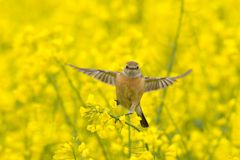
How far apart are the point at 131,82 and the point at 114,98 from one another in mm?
1933

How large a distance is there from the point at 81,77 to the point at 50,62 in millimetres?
939

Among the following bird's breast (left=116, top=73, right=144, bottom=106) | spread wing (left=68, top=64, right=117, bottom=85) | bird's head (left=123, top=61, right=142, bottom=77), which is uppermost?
spread wing (left=68, top=64, right=117, bottom=85)

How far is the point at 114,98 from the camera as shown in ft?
18.9

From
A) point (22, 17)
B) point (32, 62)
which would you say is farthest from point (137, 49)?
point (22, 17)

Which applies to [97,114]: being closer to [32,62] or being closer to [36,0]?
[32,62]

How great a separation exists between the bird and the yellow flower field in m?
0.09

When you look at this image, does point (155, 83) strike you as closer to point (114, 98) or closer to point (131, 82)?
point (131, 82)

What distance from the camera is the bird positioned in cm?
380

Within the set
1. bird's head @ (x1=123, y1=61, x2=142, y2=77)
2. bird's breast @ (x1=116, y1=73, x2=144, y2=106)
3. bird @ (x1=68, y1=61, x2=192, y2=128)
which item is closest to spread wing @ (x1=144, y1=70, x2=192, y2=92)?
bird @ (x1=68, y1=61, x2=192, y2=128)

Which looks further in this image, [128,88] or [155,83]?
[155,83]

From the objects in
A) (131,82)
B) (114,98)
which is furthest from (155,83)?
(114,98)

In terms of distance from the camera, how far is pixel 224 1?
9.32m

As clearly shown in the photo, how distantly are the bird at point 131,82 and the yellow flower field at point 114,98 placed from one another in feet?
0.30

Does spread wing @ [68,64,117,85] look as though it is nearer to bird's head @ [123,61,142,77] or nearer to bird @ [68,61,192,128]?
bird @ [68,61,192,128]
